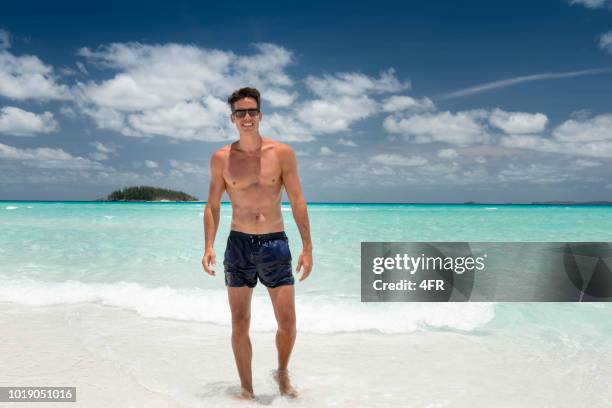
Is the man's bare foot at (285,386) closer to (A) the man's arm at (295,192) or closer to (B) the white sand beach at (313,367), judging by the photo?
(B) the white sand beach at (313,367)

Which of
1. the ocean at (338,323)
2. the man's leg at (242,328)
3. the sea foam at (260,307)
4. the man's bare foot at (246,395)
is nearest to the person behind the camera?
the man's leg at (242,328)

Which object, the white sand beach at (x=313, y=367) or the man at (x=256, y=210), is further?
the white sand beach at (x=313, y=367)

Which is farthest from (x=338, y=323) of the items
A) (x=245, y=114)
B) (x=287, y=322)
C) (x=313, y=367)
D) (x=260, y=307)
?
(x=245, y=114)

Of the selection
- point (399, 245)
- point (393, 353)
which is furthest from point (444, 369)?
point (399, 245)

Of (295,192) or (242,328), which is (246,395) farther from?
(295,192)

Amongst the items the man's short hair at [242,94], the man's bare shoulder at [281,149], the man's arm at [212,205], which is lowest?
the man's arm at [212,205]

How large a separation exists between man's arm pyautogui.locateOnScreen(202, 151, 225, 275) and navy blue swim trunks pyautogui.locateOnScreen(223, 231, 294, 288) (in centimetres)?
17

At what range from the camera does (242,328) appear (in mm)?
3461

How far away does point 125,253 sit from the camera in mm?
12562

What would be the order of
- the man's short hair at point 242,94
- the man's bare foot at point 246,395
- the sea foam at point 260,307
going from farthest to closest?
the sea foam at point 260,307, the man's bare foot at point 246,395, the man's short hair at point 242,94

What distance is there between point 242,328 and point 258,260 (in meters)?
0.54

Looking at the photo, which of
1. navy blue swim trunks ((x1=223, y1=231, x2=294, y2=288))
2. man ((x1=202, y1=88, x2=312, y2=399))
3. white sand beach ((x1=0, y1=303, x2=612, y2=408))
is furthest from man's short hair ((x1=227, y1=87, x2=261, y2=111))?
white sand beach ((x1=0, y1=303, x2=612, y2=408))

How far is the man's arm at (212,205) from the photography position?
11.3 ft

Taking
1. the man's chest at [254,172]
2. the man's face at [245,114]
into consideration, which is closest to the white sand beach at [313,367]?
the man's chest at [254,172]
